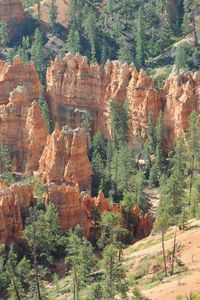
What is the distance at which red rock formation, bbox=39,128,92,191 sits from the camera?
275 ft

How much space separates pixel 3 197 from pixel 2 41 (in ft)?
271

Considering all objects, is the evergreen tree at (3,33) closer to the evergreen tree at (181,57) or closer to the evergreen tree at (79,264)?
the evergreen tree at (181,57)

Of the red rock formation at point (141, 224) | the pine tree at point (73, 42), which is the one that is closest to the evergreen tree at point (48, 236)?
the red rock formation at point (141, 224)

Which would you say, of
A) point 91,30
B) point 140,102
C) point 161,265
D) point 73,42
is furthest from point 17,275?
point 91,30

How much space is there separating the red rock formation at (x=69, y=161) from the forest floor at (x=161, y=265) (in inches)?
761

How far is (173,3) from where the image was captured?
149 meters

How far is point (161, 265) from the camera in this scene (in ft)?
185

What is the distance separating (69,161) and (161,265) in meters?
30.4

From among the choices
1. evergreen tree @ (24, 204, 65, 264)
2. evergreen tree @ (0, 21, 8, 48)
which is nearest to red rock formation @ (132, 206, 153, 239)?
→ evergreen tree @ (24, 204, 65, 264)

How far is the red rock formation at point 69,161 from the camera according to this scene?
3302 inches

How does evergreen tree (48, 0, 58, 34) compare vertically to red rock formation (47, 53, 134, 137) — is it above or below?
above

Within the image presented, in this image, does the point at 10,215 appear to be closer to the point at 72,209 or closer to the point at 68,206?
the point at 68,206

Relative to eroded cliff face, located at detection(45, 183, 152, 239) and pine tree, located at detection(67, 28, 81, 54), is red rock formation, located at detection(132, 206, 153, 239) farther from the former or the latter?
pine tree, located at detection(67, 28, 81, 54)

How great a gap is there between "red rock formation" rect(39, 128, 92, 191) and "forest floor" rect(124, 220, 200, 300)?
19.3 m
